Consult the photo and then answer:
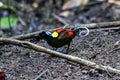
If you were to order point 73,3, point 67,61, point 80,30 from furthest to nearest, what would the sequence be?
point 73,3, point 80,30, point 67,61

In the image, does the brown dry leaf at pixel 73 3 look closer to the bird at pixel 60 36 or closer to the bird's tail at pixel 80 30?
the bird's tail at pixel 80 30

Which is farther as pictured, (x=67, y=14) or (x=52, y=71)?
(x=67, y=14)

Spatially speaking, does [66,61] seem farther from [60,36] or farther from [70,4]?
[70,4]

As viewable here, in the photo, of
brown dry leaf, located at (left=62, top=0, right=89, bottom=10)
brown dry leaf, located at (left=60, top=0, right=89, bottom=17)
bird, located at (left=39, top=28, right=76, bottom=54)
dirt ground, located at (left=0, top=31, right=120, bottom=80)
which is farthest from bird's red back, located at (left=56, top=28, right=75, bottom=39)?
brown dry leaf, located at (left=62, top=0, right=89, bottom=10)

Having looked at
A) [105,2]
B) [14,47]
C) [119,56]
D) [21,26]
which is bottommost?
[21,26]

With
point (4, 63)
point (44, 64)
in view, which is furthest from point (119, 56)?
point (4, 63)

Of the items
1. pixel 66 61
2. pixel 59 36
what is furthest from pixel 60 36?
pixel 66 61

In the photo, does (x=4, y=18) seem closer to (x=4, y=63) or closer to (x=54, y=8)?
(x=54, y=8)

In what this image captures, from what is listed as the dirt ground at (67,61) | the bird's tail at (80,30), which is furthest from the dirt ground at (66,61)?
the bird's tail at (80,30)

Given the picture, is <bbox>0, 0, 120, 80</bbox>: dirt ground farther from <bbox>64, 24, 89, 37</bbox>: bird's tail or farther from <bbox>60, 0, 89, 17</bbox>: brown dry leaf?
<bbox>60, 0, 89, 17</bbox>: brown dry leaf
